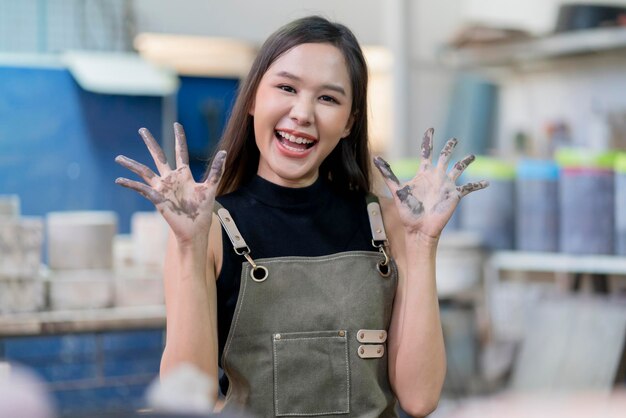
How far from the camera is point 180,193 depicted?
1.46m

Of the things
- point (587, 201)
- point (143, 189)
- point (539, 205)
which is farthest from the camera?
point (539, 205)

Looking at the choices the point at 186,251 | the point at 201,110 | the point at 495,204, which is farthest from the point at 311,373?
the point at 201,110

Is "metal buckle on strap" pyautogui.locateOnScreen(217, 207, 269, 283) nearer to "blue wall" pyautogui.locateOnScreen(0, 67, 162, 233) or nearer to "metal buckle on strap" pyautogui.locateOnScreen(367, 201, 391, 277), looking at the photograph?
"metal buckle on strap" pyautogui.locateOnScreen(367, 201, 391, 277)

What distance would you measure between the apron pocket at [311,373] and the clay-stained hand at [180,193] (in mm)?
235

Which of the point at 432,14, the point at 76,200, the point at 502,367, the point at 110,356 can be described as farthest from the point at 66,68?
the point at 502,367

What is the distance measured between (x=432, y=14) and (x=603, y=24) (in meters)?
0.90

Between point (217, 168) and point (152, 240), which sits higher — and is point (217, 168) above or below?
above

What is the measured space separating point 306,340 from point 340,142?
0.42 m

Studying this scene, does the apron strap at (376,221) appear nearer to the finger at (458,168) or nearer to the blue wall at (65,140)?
the finger at (458,168)

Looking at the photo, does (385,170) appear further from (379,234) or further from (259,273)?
(259,273)

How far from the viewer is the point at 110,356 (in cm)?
346

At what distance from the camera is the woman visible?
1478 mm

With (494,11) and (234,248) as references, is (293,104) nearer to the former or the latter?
(234,248)

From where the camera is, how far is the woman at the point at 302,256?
58.2 inches
